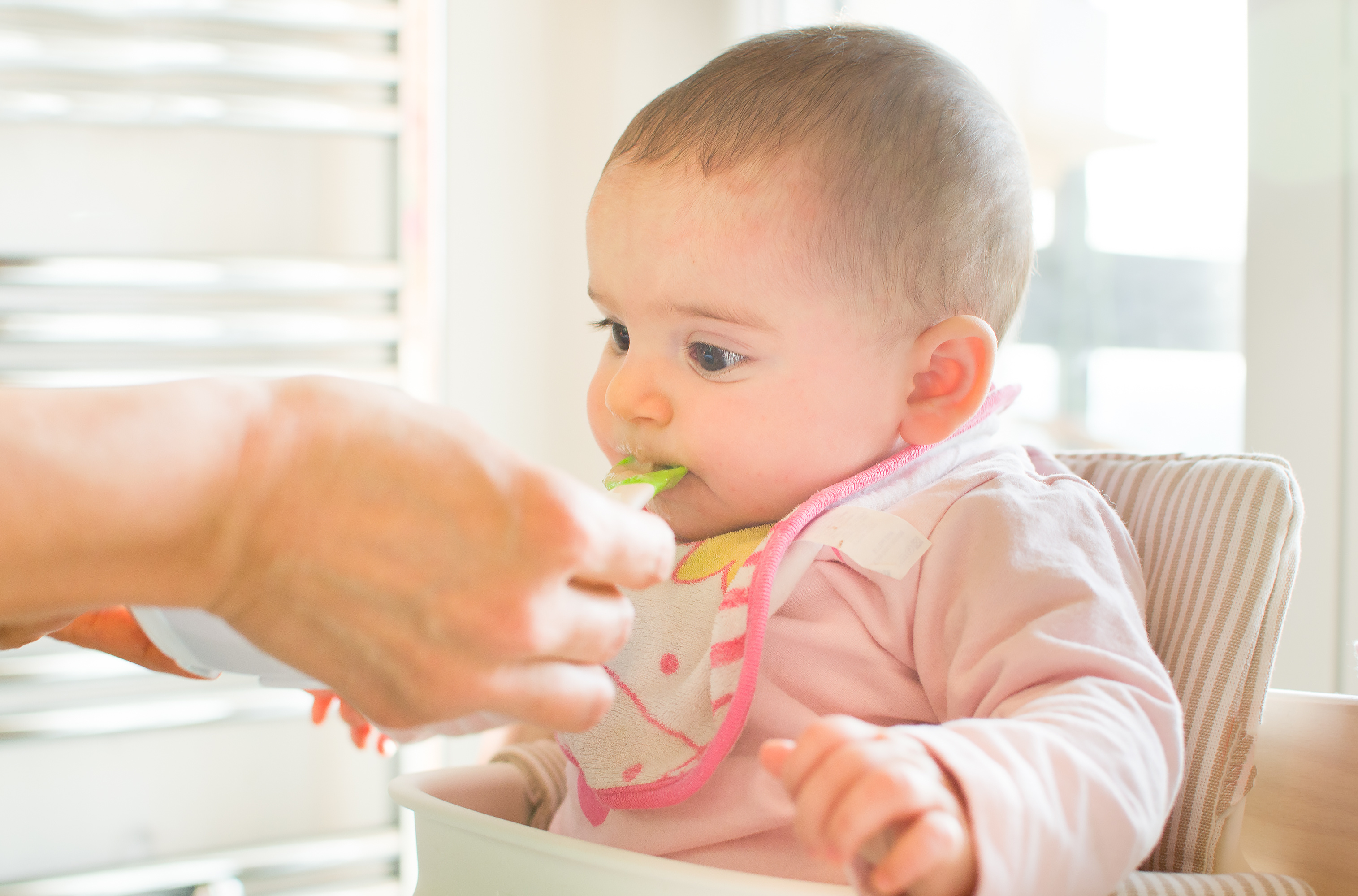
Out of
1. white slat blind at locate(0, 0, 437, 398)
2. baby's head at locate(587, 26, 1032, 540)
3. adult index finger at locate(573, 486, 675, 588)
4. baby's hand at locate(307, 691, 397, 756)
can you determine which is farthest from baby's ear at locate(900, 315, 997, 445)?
white slat blind at locate(0, 0, 437, 398)

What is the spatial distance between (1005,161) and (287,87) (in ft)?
3.95

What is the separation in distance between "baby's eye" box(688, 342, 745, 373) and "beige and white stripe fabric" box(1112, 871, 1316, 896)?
1.39ft

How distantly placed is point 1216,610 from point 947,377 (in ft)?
0.82

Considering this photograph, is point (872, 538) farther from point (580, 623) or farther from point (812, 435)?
point (580, 623)

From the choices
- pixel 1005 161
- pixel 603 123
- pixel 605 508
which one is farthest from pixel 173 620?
pixel 603 123

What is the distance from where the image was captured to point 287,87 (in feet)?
5.03

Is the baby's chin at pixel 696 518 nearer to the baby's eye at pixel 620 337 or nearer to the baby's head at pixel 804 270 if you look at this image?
the baby's head at pixel 804 270

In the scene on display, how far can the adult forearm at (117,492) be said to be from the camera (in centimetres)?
42

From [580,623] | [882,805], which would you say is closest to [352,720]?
[580,623]

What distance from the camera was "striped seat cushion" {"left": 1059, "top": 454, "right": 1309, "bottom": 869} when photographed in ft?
2.17

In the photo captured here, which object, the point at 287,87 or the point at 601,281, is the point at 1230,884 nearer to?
the point at 601,281

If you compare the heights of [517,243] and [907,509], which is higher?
[517,243]

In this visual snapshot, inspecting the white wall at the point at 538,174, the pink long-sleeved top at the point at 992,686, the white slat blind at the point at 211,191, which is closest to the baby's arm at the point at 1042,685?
the pink long-sleeved top at the point at 992,686

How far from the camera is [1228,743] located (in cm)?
66
